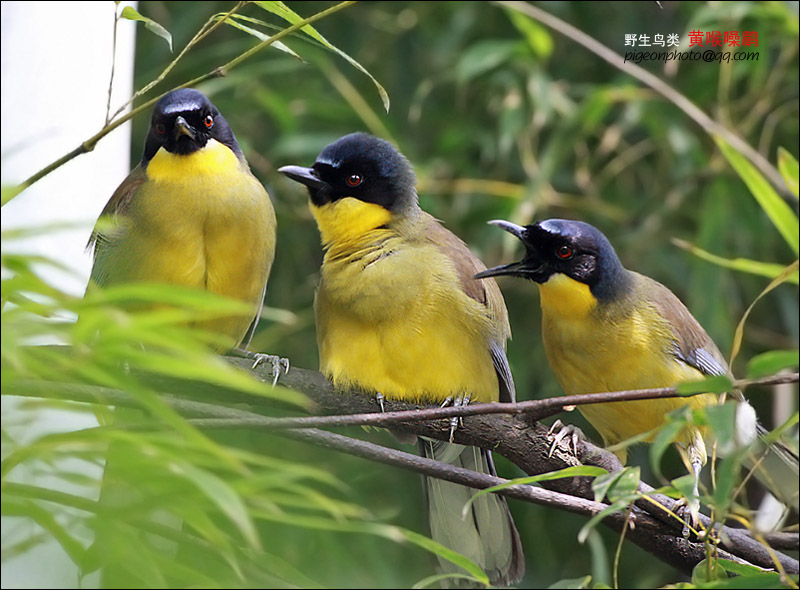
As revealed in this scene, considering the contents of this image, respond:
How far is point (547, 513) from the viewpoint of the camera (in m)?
4.23

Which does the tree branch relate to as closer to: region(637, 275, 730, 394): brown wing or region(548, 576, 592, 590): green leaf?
region(548, 576, 592, 590): green leaf

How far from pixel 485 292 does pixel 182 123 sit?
78 cm

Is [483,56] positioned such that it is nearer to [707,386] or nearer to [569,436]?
[569,436]

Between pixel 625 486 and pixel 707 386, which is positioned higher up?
pixel 707 386

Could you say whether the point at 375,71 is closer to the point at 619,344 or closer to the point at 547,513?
the point at 547,513

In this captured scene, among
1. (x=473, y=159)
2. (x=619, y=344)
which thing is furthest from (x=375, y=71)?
(x=619, y=344)

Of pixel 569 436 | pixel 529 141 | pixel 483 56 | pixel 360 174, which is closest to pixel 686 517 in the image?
pixel 569 436

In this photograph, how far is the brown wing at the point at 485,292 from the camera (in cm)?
246

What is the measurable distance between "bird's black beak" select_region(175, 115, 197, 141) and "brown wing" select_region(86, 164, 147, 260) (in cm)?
15

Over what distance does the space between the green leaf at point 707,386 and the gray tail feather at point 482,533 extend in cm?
121

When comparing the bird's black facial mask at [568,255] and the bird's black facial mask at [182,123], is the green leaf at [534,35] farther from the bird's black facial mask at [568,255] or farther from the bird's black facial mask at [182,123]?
the bird's black facial mask at [182,123]

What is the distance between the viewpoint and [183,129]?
2346 millimetres

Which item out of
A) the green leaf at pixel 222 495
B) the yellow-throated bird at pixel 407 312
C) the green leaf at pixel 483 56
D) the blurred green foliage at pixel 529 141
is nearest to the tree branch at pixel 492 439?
the yellow-throated bird at pixel 407 312

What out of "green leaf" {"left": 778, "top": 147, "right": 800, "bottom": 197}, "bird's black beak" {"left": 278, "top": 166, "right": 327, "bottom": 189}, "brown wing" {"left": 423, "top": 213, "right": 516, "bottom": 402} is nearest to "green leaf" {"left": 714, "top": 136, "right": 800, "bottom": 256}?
"green leaf" {"left": 778, "top": 147, "right": 800, "bottom": 197}
